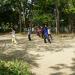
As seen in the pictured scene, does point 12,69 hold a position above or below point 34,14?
below

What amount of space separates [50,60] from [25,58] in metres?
1.43

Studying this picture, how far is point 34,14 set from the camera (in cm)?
4947

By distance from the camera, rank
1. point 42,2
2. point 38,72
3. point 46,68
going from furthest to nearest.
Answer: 1. point 42,2
2. point 46,68
3. point 38,72

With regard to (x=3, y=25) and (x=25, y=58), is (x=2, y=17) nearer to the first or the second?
(x=3, y=25)

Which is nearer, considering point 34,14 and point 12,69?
point 12,69

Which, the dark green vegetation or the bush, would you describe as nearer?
the bush

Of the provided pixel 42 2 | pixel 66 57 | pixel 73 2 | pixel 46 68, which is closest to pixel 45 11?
pixel 42 2

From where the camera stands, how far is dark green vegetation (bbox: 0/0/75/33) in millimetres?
45969

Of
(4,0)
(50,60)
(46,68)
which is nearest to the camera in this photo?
(46,68)

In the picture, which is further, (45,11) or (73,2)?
(45,11)

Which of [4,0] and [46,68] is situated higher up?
[4,0]

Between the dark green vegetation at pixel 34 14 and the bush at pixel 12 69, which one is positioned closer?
the bush at pixel 12 69

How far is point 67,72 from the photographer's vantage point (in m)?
12.2

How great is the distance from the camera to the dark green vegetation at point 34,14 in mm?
45969
